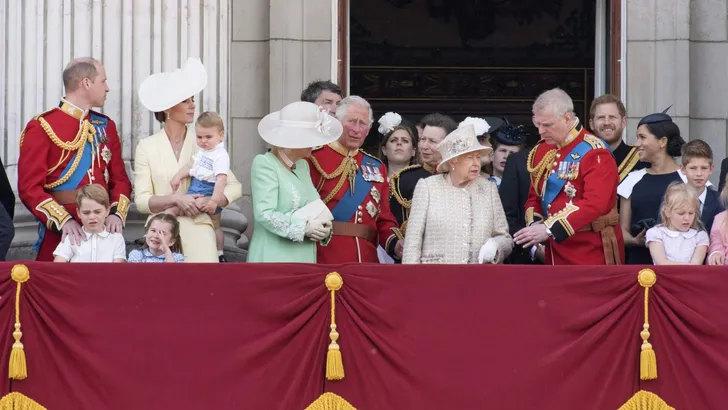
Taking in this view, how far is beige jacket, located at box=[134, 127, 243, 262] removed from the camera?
9.49 meters

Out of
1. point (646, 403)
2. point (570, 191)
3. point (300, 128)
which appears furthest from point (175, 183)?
→ point (646, 403)

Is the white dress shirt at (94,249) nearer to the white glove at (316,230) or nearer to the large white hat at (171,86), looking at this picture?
the large white hat at (171,86)

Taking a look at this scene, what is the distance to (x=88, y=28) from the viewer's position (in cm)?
1092

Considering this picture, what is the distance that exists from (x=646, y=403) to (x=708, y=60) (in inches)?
164

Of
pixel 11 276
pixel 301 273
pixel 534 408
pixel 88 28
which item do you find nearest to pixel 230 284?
pixel 301 273

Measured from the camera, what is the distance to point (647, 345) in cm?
862

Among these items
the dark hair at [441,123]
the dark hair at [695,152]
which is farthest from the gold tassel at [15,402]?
the dark hair at [695,152]

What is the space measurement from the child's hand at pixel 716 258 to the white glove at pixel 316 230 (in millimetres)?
2022

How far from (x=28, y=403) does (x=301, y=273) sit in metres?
1.47

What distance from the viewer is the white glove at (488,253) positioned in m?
9.21

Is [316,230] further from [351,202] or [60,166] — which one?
[60,166]

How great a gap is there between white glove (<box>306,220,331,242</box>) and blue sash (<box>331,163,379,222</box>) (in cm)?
59

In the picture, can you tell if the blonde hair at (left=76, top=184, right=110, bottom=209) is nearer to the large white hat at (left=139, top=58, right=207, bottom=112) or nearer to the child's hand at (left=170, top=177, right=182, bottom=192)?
the child's hand at (left=170, top=177, right=182, bottom=192)

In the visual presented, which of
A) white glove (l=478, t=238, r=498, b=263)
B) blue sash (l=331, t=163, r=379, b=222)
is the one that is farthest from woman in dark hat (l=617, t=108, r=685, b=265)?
blue sash (l=331, t=163, r=379, b=222)
